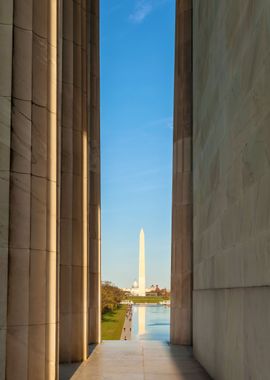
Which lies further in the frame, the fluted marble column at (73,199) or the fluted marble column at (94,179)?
the fluted marble column at (94,179)

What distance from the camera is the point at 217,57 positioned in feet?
53.2

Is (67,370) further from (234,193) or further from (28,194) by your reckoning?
(234,193)

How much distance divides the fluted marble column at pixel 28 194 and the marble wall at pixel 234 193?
442 cm

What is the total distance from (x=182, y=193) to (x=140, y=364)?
9.88 meters

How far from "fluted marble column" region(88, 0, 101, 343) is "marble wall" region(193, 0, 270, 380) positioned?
694cm

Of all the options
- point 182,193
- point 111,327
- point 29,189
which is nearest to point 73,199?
point 182,193

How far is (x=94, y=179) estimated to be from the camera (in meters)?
26.4

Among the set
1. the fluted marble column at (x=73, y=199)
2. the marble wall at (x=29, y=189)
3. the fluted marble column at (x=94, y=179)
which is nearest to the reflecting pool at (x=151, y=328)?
the fluted marble column at (x=94, y=179)

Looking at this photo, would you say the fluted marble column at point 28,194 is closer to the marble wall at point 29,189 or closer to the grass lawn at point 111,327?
the marble wall at point 29,189

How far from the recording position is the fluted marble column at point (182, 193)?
1014 inches

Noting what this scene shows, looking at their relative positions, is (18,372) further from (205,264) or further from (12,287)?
→ (205,264)

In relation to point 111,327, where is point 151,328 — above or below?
above

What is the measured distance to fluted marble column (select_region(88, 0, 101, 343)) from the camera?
25.7 meters

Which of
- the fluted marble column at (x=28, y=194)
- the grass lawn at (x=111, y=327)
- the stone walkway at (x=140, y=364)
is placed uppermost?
the fluted marble column at (x=28, y=194)
